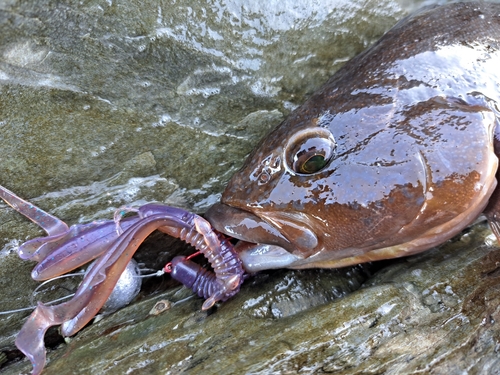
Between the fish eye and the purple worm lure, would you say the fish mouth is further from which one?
the fish eye

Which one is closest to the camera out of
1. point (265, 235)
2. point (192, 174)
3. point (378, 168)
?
point (378, 168)

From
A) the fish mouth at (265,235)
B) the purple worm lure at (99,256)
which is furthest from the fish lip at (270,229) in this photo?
the purple worm lure at (99,256)

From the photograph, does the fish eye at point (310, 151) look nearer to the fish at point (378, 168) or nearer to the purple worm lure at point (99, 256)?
the fish at point (378, 168)

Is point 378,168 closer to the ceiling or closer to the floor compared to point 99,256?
closer to the floor

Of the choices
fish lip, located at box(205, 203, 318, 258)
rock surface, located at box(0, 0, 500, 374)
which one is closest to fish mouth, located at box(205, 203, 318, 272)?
fish lip, located at box(205, 203, 318, 258)

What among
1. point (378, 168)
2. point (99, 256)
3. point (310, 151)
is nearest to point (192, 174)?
point (99, 256)

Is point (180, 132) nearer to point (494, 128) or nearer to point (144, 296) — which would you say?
point (144, 296)

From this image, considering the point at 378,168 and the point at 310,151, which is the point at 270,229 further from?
the point at 378,168

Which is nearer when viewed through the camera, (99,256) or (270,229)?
(270,229)
